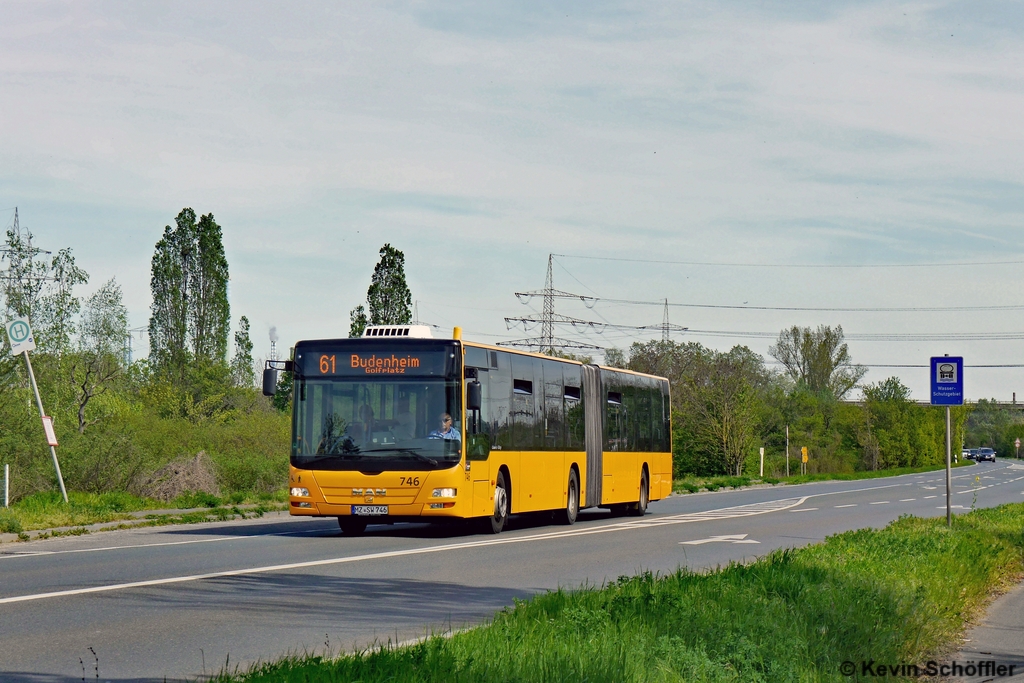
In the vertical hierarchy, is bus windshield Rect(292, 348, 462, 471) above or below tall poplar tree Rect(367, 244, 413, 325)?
below

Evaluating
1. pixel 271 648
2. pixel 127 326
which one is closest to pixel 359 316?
pixel 127 326

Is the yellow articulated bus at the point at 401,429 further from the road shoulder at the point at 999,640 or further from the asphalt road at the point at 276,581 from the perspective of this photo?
the road shoulder at the point at 999,640

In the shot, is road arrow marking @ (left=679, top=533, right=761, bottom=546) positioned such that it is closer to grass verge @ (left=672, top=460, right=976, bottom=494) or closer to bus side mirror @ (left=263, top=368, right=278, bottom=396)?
bus side mirror @ (left=263, top=368, right=278, bottom=396)

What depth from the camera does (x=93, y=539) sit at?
64.5 ft

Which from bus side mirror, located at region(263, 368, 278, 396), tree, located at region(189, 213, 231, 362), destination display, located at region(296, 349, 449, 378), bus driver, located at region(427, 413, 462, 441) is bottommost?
bus driver, located at region(427, 413, 462, 441)

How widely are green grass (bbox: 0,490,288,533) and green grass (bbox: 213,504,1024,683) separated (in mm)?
13099

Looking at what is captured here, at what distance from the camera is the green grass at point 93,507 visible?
20750 mm

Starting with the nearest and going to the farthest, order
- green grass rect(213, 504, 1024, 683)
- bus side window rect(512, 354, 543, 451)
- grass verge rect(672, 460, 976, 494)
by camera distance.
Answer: green grass rect(213, 504, 1024, 683) → bus side window rect(512, 354, 543, 451) → grass verge rect(672, 460, 976, 494)

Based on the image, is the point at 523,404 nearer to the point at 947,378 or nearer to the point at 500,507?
the point at 500,507

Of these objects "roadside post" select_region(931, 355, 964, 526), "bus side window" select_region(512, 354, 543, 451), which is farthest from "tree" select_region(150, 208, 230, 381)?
"roadside post" select_region(931, 355, 964, 526)

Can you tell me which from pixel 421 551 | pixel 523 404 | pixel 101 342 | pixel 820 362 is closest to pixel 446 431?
pixel 421 551

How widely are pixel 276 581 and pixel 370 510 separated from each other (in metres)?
6.60

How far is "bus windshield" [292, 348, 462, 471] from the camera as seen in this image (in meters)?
20.1

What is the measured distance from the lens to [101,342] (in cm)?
4694
